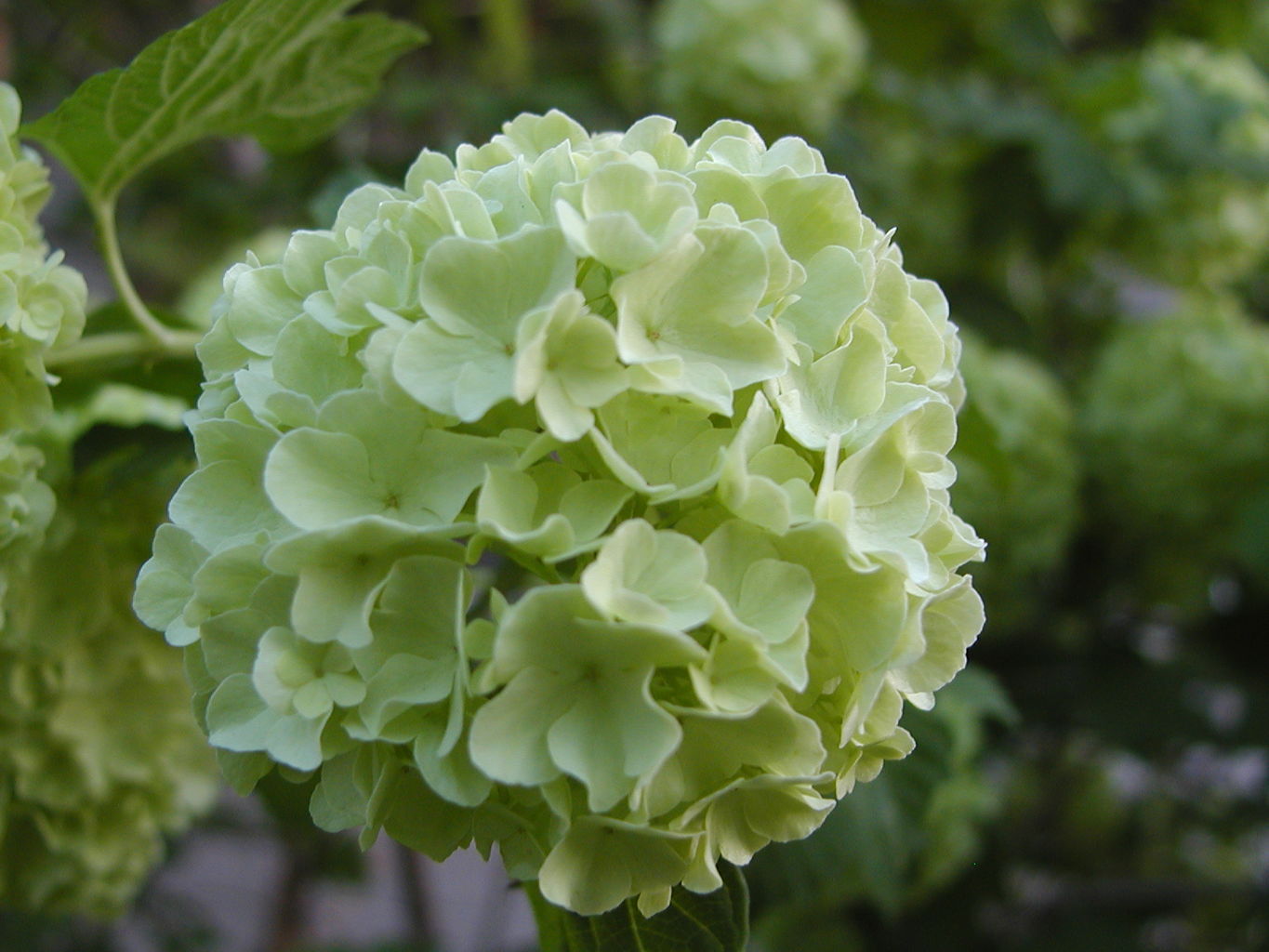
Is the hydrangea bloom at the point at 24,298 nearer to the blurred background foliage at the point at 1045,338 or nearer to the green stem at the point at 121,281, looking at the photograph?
the green stem at the point at 121,281

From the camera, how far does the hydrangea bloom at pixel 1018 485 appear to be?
115cm

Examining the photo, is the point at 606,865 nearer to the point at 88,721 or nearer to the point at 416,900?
the point at 88,721

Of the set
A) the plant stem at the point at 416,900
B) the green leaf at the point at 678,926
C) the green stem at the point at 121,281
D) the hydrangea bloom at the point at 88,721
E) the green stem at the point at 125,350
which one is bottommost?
the plant stem at the point at 416,900

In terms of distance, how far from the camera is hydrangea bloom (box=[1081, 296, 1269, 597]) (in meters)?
1.24

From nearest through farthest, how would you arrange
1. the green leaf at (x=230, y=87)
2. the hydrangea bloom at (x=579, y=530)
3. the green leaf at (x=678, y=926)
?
the hydrangea bloom at (x=579, y=530) → the green leaf at (x=678, y=926) → the green leaf at (x=230, y=87)

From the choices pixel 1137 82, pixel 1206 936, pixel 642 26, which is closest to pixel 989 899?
pixel 1206 936

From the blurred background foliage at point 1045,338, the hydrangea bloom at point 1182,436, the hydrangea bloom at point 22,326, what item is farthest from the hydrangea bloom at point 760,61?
the hydrangea bloom at point 22,326

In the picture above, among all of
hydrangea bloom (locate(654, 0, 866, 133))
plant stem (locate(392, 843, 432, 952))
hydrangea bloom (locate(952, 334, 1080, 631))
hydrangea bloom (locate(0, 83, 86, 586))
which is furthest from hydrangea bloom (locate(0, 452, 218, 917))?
hydrangea bloom (locate(654, 0, 866, 133))

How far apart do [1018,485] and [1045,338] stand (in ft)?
1.90

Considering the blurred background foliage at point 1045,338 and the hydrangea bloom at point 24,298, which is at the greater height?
the hydrangea bloom at point 24,298

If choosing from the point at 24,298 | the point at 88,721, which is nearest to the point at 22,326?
the point at 24,298

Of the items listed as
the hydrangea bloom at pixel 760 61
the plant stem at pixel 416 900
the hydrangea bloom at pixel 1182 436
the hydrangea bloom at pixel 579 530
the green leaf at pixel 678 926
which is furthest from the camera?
the hydrangea bloom at pixel 760 61

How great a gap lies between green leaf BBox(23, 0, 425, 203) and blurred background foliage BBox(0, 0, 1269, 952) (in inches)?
12.4

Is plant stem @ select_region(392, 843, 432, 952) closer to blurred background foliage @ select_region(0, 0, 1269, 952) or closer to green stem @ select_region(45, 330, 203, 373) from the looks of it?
blurred background foliage @ select_region(0, 0, 1269, 952)
